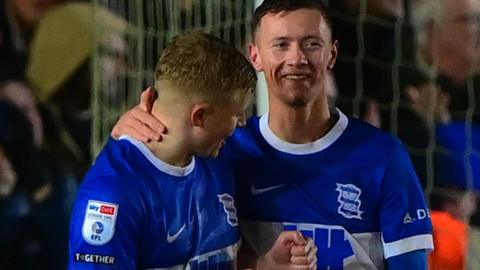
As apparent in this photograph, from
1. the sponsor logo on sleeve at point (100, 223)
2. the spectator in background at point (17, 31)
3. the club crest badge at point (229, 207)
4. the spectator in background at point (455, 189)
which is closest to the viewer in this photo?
the sponsor logo on sleeve at point (100, 223)

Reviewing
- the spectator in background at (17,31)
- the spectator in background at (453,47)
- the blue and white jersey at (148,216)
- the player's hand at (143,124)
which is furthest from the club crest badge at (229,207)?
the spectator in background at (17,31)

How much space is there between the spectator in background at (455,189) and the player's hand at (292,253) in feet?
1.44

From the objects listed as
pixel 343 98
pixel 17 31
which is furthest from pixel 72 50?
pixel 343 98

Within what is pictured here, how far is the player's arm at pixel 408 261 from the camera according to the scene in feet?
3.03

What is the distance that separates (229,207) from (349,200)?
13cm

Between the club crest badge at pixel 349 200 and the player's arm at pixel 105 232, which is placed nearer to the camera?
the player's arm at pixel 105 232

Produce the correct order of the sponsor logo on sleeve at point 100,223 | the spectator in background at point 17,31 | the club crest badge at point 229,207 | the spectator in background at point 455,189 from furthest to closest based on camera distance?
the spectator in background at point 17,31 → the spectator in background at point 455,189 → the club crest badge at point 229,207 → the sponsor logo on sleeve at point 100,223

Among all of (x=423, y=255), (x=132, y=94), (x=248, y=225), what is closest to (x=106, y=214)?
(x=248, y=225)

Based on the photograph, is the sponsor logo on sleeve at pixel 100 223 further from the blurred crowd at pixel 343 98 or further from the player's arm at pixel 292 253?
the blurred crowd at pixel 343 98

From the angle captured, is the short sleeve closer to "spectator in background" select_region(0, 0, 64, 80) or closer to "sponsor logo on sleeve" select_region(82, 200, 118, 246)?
"sponsor logo on sleeve" select_region(82, 200, 118, 246)

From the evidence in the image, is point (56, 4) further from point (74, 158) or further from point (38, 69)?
point (74, 158)

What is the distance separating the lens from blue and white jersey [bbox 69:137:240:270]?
0.78 m

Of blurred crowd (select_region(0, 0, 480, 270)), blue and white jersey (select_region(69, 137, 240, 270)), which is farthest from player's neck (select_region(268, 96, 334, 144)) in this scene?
blurred crowd (select_region(0, 0, 480, 270))

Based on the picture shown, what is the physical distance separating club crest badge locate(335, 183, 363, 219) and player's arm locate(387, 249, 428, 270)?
0.06 meters
